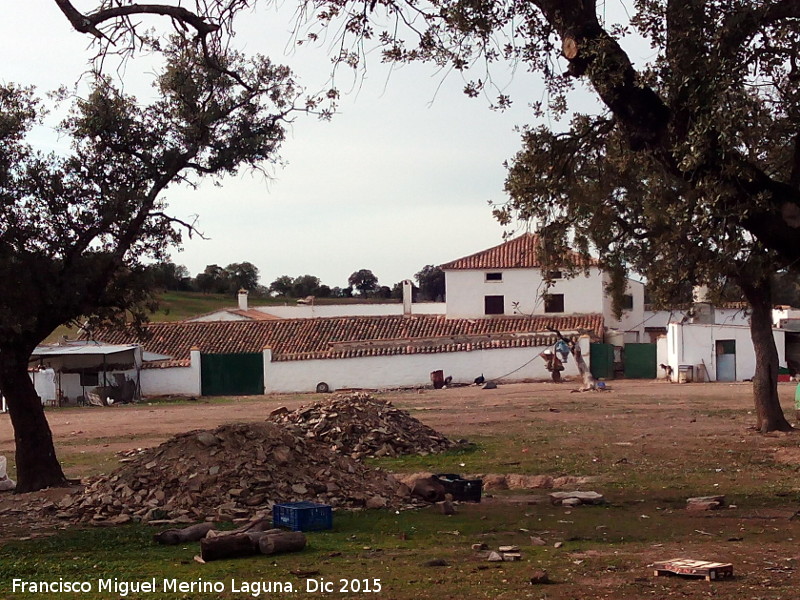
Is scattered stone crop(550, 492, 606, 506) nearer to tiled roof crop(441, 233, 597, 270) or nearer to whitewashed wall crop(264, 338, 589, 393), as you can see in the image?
whitewashed wall crop(264, 338, 589, 393)

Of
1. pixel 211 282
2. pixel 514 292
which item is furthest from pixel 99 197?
pixel 211 282

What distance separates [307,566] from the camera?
9234 millimetres

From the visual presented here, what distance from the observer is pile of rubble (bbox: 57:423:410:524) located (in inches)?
512

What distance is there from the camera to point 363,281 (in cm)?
11825

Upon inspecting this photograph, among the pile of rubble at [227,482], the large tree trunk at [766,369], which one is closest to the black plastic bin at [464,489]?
the pile of rubble at [227,482]

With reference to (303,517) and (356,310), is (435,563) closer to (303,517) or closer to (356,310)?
(303,517)

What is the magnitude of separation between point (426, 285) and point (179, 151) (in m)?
91.2

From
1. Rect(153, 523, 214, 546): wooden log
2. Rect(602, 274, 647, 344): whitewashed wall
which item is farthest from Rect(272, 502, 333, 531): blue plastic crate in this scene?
Rect(602, 274, 647, 344): whitewashed wall

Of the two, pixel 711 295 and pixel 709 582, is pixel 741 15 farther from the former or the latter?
pixel 711 295

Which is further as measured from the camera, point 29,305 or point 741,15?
point 29,305

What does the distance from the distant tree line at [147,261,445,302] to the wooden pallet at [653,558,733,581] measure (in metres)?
81.3

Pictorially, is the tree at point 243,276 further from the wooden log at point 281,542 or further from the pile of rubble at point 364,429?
the wooden log at point 281,542

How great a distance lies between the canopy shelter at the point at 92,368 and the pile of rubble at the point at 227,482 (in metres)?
29.7

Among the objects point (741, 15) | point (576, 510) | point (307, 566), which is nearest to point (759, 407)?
point (576, 510)
